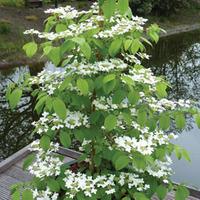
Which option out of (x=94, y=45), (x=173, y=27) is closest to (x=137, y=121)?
(x=94, y=45)

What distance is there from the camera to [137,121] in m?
3.54

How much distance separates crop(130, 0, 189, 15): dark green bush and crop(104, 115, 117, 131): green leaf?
1034 inches

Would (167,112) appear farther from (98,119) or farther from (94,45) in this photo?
(94,45)

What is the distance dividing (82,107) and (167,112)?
732 mm

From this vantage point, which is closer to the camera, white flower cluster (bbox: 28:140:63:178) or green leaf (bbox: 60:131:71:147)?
green leaf (bbox: 60:131:71:147)

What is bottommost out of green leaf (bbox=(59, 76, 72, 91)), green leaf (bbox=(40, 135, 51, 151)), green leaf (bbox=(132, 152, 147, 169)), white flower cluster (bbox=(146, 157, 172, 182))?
white flower cluster (bbox=(146, 157, 172, 182))

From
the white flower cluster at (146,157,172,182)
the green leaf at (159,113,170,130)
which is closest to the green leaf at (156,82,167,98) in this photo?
the green leaf at (159,113,170,130)

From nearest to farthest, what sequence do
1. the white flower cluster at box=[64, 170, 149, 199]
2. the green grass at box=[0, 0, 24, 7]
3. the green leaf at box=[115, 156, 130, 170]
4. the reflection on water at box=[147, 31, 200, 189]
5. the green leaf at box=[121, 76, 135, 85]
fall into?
the green leaf at box=[121, 76, 135, 85]
the green leaf at box=[115, 156, 130, 170]
the white flower cluster at box=[64, 170, 149, 199]
the reflection on water at box=[147, 31, 200, 189]
the green grass at box=[0, 0, 24, 7]

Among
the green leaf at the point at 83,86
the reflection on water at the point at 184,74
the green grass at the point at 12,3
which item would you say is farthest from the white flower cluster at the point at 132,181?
the green grass at the point at 12,3

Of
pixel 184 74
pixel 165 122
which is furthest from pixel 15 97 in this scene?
pixel 184 74

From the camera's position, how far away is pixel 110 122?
132 inches

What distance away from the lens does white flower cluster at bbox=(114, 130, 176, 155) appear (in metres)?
3.31

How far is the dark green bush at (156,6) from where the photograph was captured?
2984cm

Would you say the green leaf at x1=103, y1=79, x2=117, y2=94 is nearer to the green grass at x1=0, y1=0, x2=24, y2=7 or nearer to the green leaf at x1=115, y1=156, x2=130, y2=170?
the green leaf at x1=115, y1=156, x2=130, y2=170
